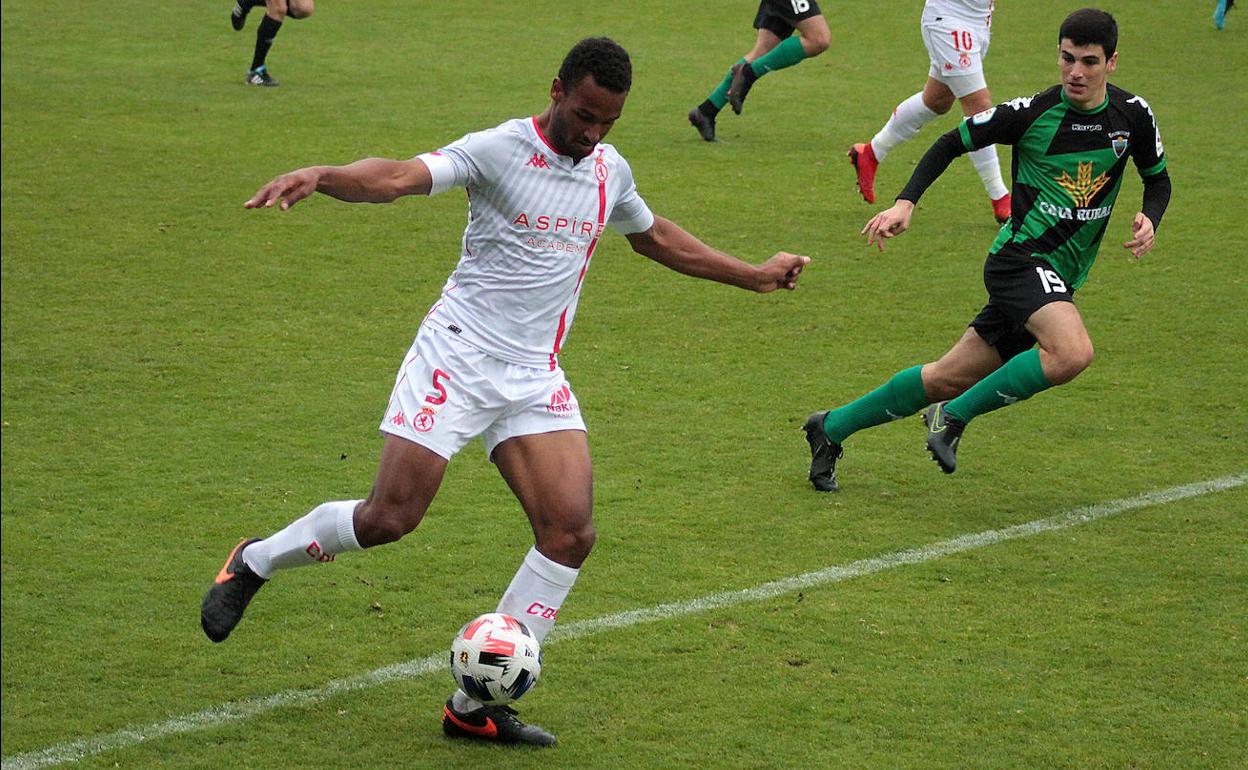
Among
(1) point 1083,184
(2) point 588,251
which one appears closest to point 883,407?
(1) point 1083,184

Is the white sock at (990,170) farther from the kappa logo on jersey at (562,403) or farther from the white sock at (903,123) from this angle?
the kappa logo on jersey at (562,403)

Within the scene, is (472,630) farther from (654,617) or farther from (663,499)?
(663,499)

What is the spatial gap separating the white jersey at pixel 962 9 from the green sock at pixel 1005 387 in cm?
477

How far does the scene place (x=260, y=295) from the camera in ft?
31.7

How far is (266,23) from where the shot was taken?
1541cm

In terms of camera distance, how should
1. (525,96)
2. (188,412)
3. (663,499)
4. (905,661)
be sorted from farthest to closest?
(525,96) < (188,412) < (663,499) < (905,661)

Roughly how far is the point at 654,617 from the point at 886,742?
116 cm

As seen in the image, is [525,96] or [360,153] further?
[525,96]

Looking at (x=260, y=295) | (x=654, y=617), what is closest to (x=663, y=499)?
(x=654, y=617)

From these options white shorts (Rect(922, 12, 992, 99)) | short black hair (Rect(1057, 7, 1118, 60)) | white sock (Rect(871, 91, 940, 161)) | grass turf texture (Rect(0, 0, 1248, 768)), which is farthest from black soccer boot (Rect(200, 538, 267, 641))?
white shorts (Rect(922, 12, 992, 99))

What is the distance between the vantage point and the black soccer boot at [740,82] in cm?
1355

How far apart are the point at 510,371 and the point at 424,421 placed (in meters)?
0.32

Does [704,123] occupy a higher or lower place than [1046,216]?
lower

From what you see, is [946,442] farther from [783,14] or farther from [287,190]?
[783,14]
